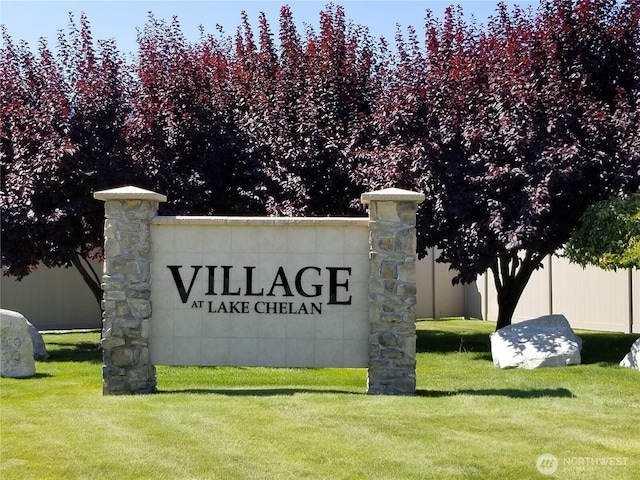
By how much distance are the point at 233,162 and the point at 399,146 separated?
3654 mm

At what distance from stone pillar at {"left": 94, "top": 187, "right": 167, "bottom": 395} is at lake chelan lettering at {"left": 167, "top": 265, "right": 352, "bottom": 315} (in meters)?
0.47

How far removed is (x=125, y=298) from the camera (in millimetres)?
10164

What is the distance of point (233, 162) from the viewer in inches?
656

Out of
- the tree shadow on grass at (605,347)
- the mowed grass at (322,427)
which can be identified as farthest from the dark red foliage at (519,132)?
the mowed grass at (322,427)

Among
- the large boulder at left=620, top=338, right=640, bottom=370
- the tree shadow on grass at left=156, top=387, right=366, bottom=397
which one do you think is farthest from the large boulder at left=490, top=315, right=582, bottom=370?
the tree shadow on grass at left=156, top=387, right=366, bottom=397

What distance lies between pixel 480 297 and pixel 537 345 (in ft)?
42.4

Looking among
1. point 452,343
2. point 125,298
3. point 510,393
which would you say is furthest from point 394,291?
point 452,343

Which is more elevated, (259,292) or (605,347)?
(259,292)

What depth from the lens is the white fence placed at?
19891 millimetres

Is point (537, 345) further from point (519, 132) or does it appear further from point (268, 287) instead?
point (268, 287)

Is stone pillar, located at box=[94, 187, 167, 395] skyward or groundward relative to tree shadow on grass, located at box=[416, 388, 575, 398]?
skyward

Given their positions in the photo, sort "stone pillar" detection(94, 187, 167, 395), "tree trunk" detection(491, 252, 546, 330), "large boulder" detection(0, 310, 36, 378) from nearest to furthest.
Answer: "stone pillar" detection(94, 187, 167, 395) < "large boulder" detection(0, 310, 36, 378) < "tree trunk" detection(491, 252, 546, 330)

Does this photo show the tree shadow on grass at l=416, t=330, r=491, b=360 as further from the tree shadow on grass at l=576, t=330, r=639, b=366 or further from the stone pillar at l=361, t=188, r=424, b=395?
the stone pillar at l=361, t=188, r=424, b=395

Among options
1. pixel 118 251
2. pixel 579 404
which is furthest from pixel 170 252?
pixel 579 404
